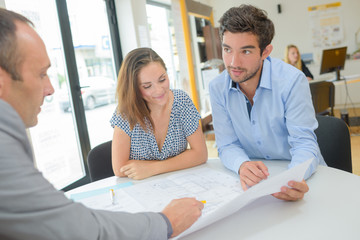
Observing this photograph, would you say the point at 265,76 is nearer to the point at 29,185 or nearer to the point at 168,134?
the point at 168,134

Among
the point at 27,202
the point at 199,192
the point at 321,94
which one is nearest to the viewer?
the point at 27,202

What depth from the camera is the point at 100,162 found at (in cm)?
164

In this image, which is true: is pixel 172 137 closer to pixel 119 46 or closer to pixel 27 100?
pixel 27 100

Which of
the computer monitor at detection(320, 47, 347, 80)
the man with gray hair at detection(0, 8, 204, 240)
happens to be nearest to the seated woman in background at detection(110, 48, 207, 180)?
the man with gray hair at detection(0, 8, 204, 240)

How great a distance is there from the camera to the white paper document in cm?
84

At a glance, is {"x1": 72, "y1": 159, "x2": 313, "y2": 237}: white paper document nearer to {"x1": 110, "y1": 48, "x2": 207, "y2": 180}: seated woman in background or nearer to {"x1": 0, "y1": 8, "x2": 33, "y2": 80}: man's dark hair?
{"x1": 110, "y1": 48, "x2": 207, "y2": 180}: seated woman in background

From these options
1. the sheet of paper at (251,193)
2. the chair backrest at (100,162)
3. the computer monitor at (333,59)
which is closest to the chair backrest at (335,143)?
the sheet of paper at (251,193)

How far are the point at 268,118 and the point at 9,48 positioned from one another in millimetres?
1166

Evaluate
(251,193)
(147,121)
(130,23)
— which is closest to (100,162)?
(147,121)

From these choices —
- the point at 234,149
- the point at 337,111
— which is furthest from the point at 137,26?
the point at 337,111

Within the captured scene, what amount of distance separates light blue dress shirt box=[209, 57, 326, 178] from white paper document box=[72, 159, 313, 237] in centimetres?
14

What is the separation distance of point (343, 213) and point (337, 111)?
5730mm

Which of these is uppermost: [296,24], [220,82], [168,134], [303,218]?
[296,24]

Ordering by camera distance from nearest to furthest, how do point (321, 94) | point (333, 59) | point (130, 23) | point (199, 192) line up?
point (199, 192)
point (321, 94)
point (130, 23)
point (333, 59)
